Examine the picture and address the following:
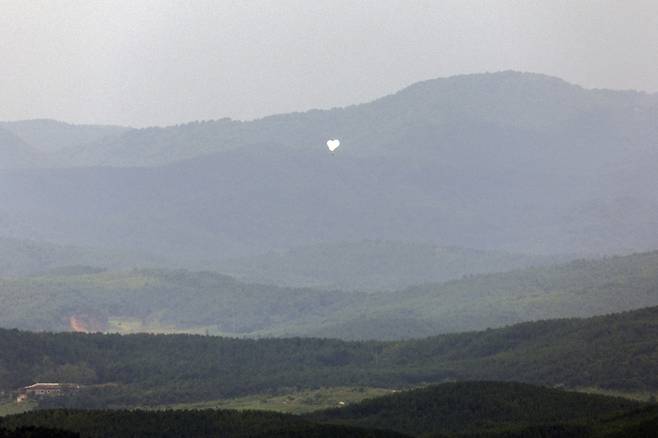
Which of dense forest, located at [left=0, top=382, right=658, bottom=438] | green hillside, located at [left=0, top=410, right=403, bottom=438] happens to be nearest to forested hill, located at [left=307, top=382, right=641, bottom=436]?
dense forest, located at [left=0, top=382, right=658, bottom=438]

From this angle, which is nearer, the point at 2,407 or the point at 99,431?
the point at 99,431

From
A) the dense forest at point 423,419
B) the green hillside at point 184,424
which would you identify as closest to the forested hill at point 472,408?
the dense forest at point 423,419

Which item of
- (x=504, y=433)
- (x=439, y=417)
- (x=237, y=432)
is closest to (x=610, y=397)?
(x=439, y=417)

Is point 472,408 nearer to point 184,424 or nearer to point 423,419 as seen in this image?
point 423,419

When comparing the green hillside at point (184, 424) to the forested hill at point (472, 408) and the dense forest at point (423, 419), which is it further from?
the forested hill at point (472, 408)

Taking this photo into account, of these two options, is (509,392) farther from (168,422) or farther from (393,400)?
(168,422)

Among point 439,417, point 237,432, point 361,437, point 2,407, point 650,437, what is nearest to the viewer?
point 650,437

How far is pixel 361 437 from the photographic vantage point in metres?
146

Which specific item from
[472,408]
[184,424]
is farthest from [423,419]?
[184,424]

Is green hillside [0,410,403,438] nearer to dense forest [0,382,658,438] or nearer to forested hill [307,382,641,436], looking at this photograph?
dense forest [0,382,658,438]

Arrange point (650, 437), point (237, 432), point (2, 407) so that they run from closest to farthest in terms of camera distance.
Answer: point (650, 437), point (237, 432), point (2, 407)

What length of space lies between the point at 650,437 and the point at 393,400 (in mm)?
55201

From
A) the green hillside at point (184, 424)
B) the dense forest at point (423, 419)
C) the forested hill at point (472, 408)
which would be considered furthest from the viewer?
the forested hill at point (472, 408)

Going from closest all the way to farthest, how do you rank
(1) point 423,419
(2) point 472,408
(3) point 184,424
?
(3) point 184,424 < (1) point 423,419 < (2) point 472,408
